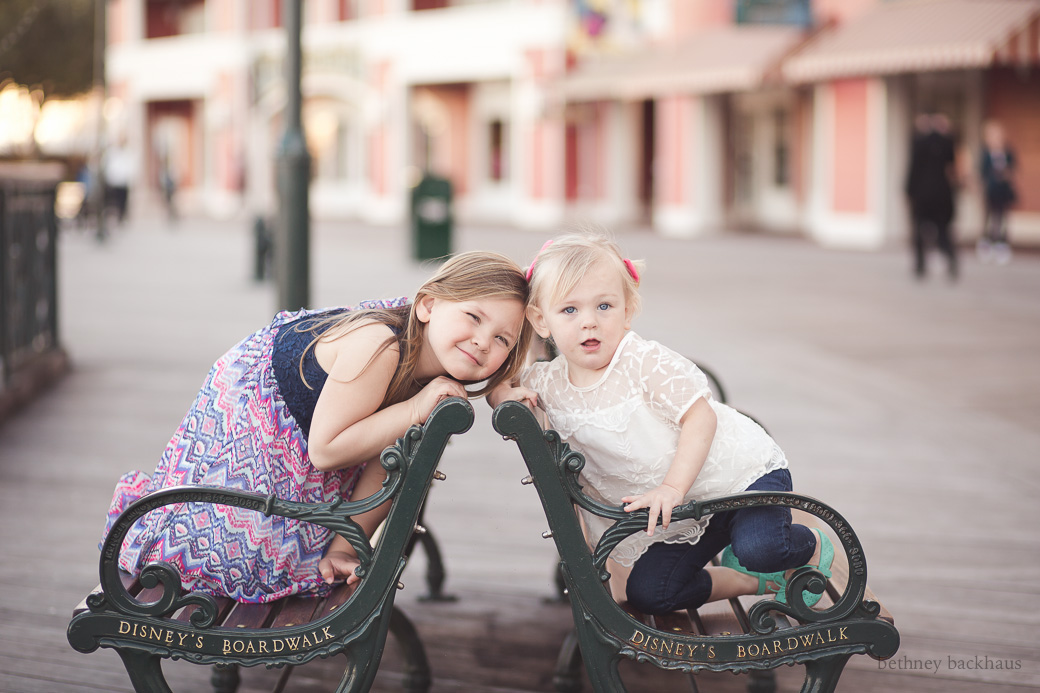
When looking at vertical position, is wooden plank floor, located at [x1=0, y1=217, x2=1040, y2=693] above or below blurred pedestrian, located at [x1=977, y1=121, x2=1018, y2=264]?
below

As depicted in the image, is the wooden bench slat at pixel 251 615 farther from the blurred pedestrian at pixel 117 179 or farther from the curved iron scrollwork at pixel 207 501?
the blurred pedestrian at pixel 117 179

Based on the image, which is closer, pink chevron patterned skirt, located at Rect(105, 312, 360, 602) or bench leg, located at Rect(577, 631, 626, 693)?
bench leg, located at Rect(577, 631, 626, 693)

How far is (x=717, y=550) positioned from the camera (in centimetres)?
255

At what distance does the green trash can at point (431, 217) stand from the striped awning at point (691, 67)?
761 cm

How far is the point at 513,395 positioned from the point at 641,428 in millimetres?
270

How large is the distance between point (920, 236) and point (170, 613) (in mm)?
12769

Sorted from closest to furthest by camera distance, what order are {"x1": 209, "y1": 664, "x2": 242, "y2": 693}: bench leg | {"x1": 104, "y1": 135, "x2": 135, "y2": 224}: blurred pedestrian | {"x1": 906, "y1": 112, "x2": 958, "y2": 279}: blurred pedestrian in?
{"x1": 209, "y1": 664, "x2": 242, "y2": 693}: bench leg → {"x1": 906, "y1": 112, "x2": 958, "y2": 279}: blurred pedestrian → {"x1": 104, "y1": 135, "x2": 135, "y2": 224}: blurred pedestrian

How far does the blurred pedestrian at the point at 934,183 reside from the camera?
43.0 ft

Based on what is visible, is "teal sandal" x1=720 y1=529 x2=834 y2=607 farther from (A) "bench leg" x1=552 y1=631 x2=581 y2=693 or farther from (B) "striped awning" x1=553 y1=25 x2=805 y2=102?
(B) "striped awning" x1=553 y1=25 x2=805 y2=102

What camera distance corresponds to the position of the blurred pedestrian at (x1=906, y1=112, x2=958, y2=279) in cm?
1310

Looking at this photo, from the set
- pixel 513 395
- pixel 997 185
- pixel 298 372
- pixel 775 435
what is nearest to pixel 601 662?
pixel 513 395

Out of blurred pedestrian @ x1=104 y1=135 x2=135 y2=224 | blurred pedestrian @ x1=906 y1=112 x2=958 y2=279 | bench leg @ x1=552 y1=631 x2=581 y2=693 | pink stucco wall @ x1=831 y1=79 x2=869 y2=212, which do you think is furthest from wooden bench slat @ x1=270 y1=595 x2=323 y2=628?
blurred pedestrian @ x1=104 y1=135 x2=135 y2=224

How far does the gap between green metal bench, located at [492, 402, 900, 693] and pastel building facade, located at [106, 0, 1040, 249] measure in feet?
38.7

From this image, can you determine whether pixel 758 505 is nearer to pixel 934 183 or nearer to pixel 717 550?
pixel 717 550
